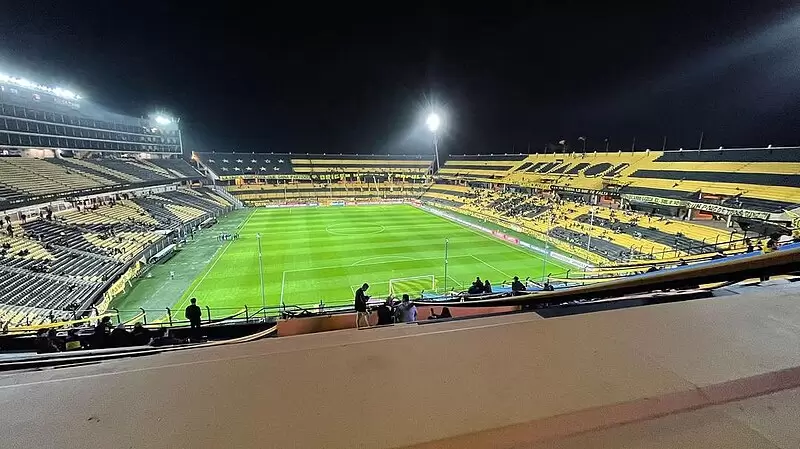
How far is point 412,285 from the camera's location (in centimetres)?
1867

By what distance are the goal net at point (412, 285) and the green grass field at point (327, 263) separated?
2.1 inches

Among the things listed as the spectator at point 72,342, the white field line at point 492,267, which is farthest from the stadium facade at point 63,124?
the white field line at point 492,267

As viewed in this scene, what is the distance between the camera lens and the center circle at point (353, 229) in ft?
104

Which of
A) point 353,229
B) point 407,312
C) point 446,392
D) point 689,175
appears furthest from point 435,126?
point 446,392

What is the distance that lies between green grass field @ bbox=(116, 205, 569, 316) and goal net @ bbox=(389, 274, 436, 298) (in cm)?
5

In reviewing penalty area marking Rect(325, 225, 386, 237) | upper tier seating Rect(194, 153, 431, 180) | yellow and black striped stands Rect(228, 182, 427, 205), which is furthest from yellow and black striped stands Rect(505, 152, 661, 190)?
upper tier seating Rect(194, 153, 431, 180)

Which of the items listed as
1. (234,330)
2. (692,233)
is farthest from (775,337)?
(692,233)

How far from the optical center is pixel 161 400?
91 centimetres

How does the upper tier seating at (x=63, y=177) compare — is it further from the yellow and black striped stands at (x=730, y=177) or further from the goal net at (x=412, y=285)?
the yellow and black striped stands at (x=730, y=177)

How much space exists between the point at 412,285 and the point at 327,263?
6.83 m

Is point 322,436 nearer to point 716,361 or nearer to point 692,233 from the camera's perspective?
point 716,361

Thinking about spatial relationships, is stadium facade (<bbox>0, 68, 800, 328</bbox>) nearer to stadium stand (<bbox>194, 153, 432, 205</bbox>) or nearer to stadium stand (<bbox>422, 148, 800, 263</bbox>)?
stadium stand (<bbox>422, 148, 800, 263</bbox>)

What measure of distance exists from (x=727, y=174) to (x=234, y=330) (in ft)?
115

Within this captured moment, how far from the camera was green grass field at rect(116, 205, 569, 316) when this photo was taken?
57.8 feet
